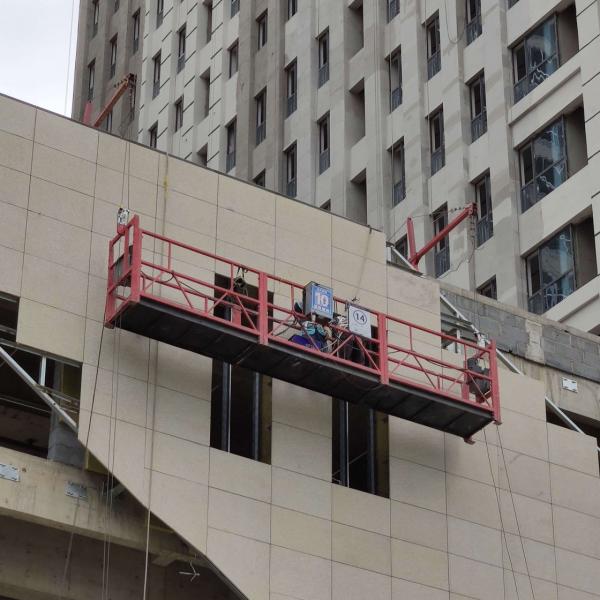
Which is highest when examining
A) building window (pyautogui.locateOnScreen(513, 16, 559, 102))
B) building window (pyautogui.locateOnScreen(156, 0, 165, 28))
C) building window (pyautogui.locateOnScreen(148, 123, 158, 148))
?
building window (pyautogui.locateOnScreen(156, 0, 165, 28))

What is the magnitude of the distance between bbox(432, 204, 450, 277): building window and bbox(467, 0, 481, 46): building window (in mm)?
6503

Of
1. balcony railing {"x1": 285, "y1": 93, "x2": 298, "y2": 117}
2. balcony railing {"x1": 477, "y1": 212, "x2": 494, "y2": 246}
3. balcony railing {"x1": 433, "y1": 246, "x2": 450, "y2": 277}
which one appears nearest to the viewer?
balcony railing {"x1": 477, "y1": 212, "x2": 494, "y2": 246}

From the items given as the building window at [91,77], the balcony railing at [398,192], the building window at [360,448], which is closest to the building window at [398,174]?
the balcony railing at [398,192]

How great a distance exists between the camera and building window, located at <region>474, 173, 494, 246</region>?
61.0 m

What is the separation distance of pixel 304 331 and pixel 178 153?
141ft

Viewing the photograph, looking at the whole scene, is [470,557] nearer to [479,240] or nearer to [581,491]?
[581,491]

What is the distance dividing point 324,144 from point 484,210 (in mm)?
11743

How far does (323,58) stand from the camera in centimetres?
7331

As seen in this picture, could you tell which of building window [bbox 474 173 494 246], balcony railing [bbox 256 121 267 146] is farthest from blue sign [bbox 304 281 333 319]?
balcony railing [bbox 256 121 267 146]

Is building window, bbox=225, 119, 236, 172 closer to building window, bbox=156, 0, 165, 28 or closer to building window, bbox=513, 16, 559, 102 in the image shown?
building window, bbox=156, 0, 165, 28

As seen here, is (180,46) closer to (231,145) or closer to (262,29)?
(262,29)

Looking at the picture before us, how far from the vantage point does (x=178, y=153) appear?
81375 millimetres

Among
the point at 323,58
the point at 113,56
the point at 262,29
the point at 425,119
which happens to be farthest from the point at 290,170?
the point at 113,56

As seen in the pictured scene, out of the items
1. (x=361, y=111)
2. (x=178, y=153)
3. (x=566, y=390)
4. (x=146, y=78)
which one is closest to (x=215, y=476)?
(x=566, y=390)
